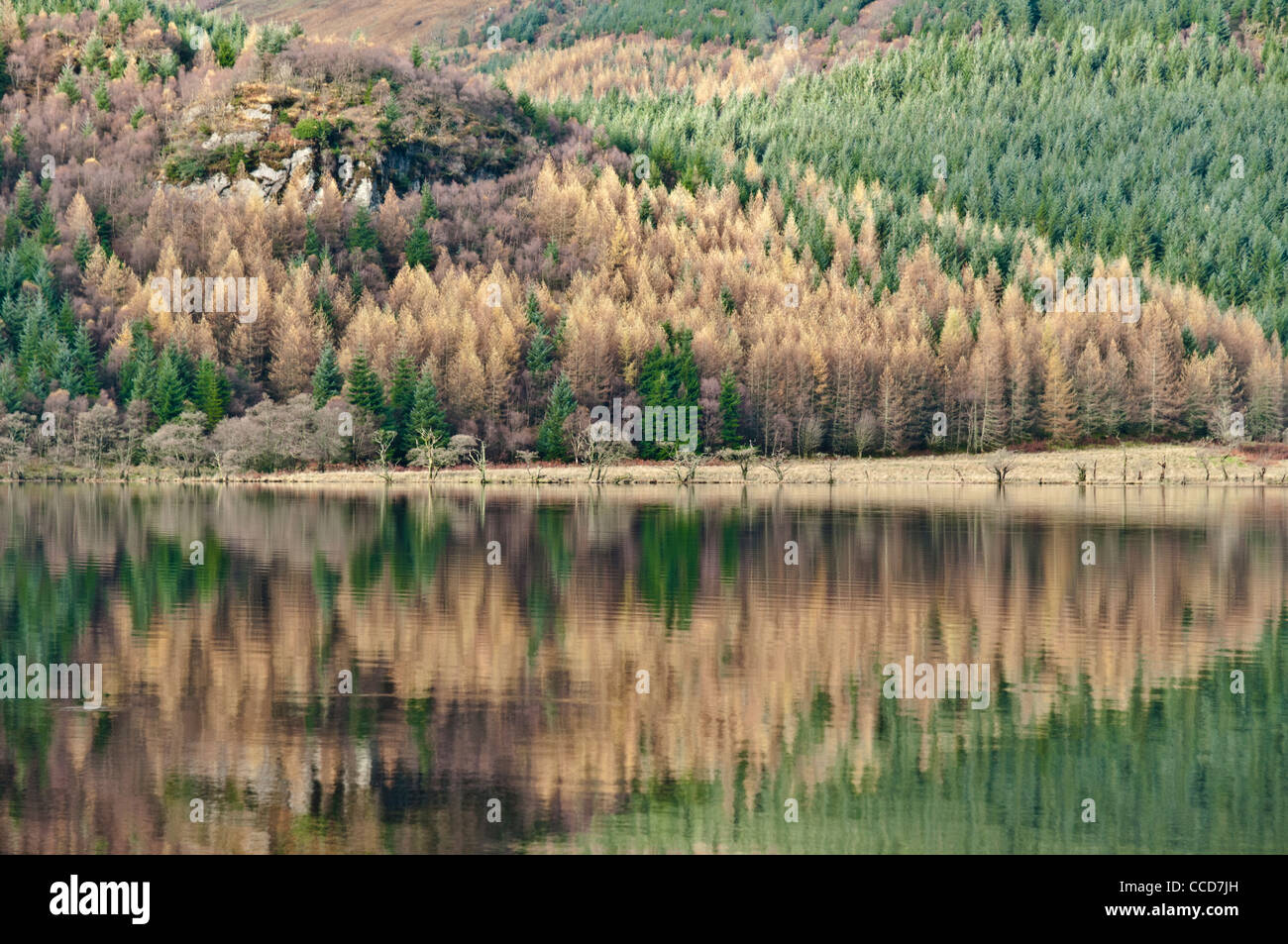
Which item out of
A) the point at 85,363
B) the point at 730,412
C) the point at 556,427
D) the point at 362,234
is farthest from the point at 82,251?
the point at 730,412

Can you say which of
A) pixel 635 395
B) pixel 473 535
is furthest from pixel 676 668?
pixel 635 395

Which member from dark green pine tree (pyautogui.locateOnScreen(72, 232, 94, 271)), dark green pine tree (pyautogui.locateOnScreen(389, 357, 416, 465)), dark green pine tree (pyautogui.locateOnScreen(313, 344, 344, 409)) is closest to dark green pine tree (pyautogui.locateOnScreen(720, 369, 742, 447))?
dark green pine tree (pyautogui.locateOnScreen(389, 357, 416, 465))

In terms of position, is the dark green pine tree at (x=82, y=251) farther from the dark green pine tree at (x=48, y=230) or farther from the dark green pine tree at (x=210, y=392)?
the dark green pine tree at (x=210, y=392)

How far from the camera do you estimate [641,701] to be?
103 feet

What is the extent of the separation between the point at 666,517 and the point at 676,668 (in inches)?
1917

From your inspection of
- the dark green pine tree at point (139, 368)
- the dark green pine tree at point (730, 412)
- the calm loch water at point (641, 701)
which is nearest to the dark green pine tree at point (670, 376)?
the dark green pine tree at point (730, 412)

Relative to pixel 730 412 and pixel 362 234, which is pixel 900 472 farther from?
pixel 362 234

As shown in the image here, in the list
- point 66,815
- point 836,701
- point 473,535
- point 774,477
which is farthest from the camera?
point 774,477

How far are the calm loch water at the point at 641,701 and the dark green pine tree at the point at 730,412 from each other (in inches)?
3539

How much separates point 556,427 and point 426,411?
43.7 ft

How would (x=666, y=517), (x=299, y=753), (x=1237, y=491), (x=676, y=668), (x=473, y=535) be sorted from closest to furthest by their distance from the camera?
1. (x=299, y=753)
2. (x=676, y=668)
3. (x=473, y=535)
4. (x=666, y=517)
5. (x=1237, y=491)

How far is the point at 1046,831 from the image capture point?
23.5 m
